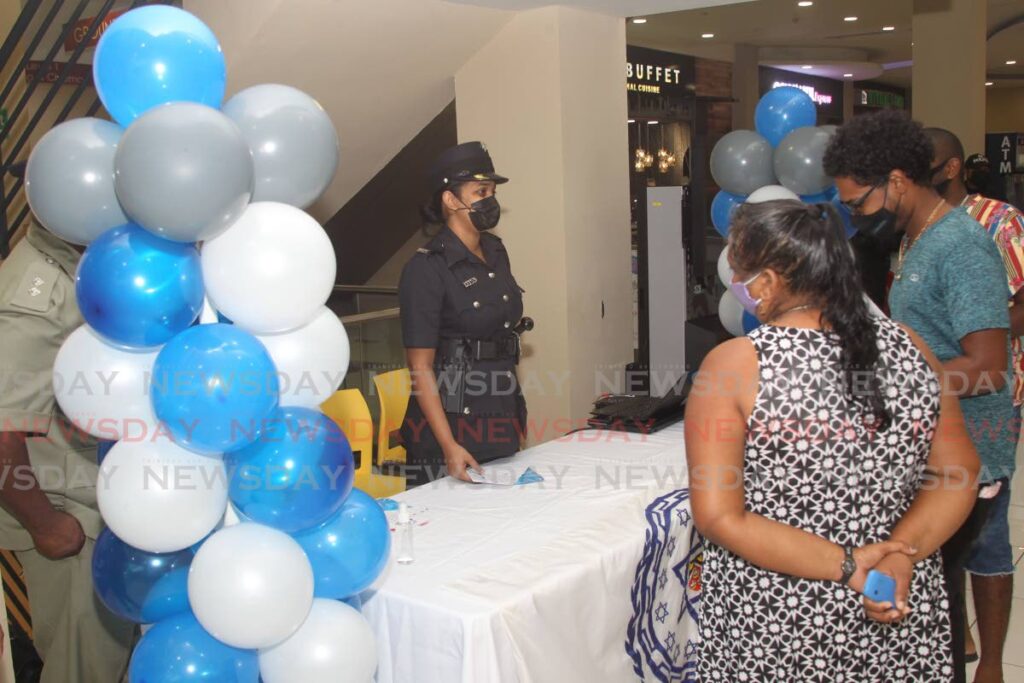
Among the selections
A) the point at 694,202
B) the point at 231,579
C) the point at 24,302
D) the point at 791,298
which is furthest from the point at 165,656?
the point at 694,202

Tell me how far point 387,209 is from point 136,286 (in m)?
5.41

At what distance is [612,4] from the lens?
4449 millimetres

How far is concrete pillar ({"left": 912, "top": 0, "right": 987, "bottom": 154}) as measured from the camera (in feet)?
22.6

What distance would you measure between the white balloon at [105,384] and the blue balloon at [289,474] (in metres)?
0.20

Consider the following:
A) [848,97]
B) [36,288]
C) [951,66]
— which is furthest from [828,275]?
[848,97]

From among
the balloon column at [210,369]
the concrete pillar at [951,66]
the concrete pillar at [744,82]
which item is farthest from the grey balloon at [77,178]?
the concrete pillar at [744,82]

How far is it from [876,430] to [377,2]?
305 centimetres

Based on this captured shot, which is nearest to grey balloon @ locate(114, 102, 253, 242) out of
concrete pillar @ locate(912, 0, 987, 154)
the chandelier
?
concrete pillar @ locate(912, 0, 987, 154)

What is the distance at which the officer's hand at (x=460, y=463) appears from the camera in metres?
2.57

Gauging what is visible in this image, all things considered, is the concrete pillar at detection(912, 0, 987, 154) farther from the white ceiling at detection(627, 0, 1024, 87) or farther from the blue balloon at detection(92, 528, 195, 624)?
the blue balloon at detection(92, 528, 195, 624)

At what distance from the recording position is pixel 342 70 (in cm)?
415

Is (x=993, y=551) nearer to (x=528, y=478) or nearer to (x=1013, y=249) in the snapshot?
(x=1013, y=249)

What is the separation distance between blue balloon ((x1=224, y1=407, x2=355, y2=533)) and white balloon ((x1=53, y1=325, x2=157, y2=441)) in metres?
0.20

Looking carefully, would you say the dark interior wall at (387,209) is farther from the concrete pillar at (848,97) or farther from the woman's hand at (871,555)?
the concrete pillar at (848,97)
